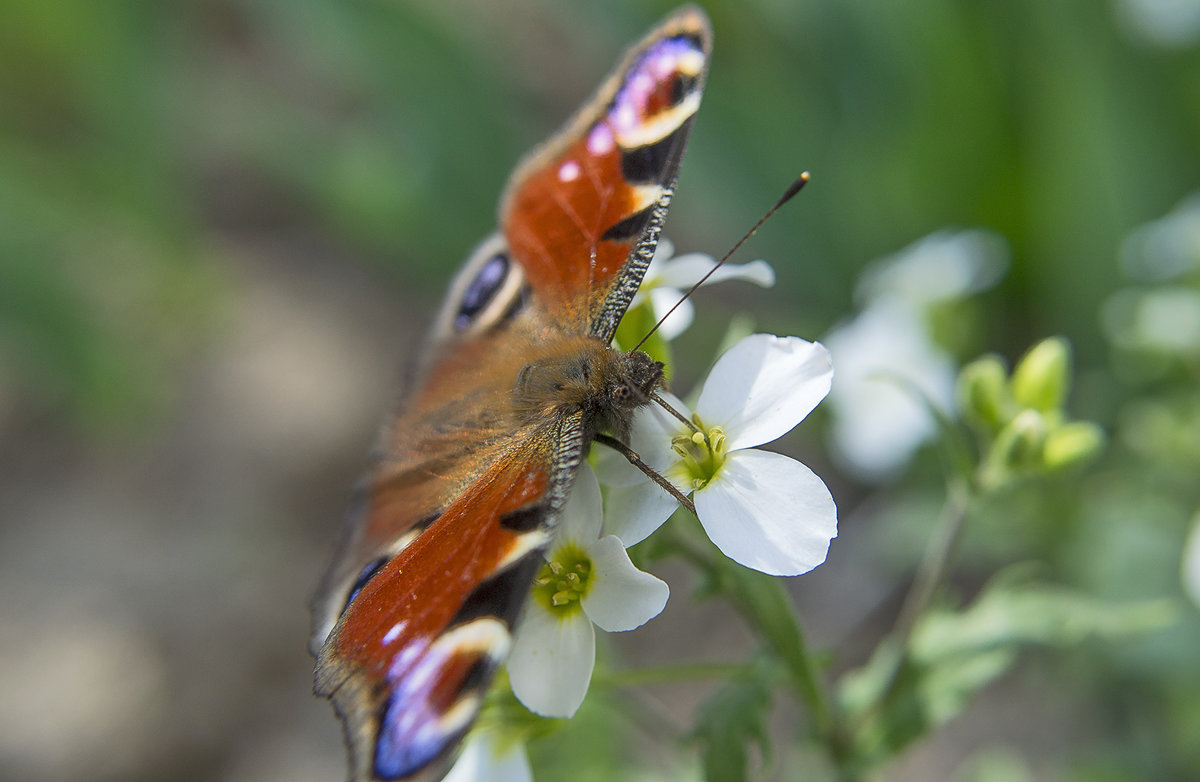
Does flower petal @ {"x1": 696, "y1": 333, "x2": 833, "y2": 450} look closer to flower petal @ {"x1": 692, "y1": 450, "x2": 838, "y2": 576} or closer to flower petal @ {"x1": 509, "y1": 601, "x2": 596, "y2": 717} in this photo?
flower petal @ {"x1": 692, "y1": 450, "x2": 838, "y2": 576}

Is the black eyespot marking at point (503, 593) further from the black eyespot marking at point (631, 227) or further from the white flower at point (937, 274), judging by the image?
the white flower at point (937, 274)

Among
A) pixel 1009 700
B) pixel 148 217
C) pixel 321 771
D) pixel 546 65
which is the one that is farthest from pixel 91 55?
pixel 1009 700

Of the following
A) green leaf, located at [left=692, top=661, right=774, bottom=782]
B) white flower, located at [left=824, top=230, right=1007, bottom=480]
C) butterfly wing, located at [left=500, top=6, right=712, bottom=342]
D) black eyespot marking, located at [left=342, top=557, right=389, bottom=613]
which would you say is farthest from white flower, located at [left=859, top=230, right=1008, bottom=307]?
black eyespot marking, located at [left=342, top=557, right=389, bottom=613]

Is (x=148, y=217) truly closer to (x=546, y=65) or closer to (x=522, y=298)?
(x=546, y=65)

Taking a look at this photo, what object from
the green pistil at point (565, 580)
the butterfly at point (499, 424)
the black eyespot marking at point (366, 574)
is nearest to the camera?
the butterfly at point (499, 424)

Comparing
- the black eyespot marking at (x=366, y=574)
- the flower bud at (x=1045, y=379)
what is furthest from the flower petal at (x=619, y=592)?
the flower bud at (x=1045, y=379)

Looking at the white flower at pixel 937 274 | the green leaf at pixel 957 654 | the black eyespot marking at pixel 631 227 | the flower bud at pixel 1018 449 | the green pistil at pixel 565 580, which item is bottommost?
the green leaf at pixel 957 654

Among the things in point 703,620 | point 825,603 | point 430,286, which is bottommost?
point 825,603

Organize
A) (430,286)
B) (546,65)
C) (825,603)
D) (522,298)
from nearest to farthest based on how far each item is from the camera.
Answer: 1. (522,298)
2. (825,603)
3. (430,286)
4. (546,65)
